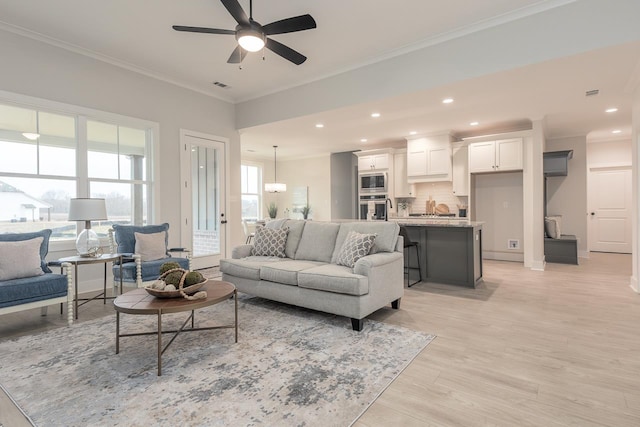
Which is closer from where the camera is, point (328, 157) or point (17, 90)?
point (17, 90)

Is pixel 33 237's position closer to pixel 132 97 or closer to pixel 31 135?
pixel 31 135

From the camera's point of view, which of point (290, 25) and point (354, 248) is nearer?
point (290, 25)

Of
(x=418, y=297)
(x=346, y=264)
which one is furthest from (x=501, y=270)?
(x=346, y=264)

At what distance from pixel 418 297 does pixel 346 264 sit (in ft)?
4.00

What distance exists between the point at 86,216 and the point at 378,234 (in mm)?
3201

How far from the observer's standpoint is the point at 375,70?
4668 millimetres

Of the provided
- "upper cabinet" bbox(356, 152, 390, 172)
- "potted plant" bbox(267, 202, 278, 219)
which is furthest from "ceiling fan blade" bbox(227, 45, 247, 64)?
"potted plant" bbox(267, 202, 278, 219)

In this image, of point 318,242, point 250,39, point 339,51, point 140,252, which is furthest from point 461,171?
point 140,252

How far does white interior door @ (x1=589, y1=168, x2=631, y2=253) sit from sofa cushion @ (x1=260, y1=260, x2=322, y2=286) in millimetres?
8211

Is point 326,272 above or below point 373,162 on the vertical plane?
below

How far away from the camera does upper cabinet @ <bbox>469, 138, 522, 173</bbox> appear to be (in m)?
6.28

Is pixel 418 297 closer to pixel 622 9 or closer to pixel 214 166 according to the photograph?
pixel 622 9

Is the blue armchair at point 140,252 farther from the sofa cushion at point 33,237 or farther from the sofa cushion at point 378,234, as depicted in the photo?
the sofa cushion at point 378,234

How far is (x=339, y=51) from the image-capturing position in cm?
442
